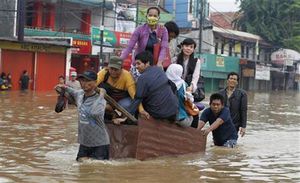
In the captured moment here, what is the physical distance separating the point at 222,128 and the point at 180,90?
1.57 m

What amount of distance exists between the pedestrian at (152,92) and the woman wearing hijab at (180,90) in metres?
0.44

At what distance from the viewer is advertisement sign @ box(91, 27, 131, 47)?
3397cm

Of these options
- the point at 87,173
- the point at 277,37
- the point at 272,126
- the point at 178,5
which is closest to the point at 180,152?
the point at 87,173

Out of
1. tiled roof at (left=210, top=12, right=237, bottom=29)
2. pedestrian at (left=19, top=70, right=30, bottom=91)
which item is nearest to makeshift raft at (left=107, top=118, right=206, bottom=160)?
pedestrian at (left=19, top=70, right=30, bottom=91)

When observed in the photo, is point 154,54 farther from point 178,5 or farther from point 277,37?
point 277,37

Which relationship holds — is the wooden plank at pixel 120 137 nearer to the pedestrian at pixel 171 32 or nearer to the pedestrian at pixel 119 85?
the pedestrian at pixel 119 85

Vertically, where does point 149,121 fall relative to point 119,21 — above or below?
below

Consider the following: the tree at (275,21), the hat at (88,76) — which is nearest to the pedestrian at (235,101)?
the hat at (88,76)

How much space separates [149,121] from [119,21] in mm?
32531

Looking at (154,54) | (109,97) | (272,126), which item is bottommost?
(272,126)

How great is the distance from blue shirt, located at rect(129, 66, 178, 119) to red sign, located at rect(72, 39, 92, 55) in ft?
89.3

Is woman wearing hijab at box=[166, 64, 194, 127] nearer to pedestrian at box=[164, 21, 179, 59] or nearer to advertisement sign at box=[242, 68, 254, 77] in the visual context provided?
pedestrian at box=[164, 21, 179, 59]

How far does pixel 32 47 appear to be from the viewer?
31078 mm

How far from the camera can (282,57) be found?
5547 centimetres
